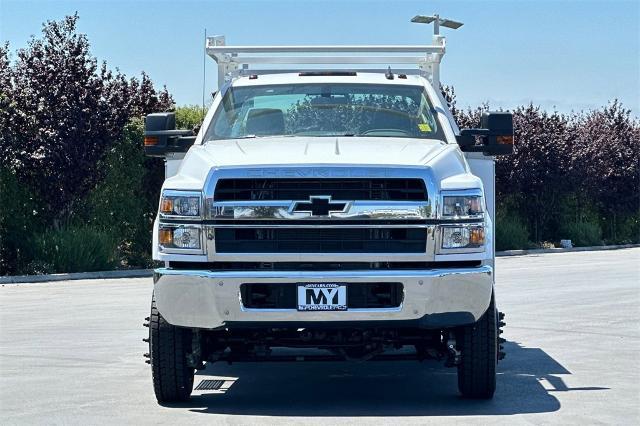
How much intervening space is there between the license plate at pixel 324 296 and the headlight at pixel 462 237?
2.39 feet

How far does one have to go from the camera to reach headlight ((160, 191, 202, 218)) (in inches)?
341

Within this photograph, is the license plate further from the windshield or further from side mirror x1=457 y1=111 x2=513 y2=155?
side mirror x1=457 y1=111 x2=513 y2=155

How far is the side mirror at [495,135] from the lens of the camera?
10250mm

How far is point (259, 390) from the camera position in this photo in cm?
999

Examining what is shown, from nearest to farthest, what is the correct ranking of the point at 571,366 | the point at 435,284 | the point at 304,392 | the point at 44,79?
the point at 435,284, the point at 304,392, the point at 571,366, the point at 44,79

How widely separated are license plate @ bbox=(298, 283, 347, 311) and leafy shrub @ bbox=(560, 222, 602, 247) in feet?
105

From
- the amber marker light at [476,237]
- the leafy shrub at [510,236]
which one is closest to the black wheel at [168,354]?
the amber marker light at [476,237]

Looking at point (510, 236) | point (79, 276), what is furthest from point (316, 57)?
point (510, 236)

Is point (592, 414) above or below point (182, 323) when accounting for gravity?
below

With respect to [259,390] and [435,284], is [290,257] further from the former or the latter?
[259,390]

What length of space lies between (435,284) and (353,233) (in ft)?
2.05

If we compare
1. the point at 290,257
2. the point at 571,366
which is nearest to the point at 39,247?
the point at 571,366

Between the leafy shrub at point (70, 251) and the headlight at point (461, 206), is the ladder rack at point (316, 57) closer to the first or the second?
the headlight at point (461, 206)

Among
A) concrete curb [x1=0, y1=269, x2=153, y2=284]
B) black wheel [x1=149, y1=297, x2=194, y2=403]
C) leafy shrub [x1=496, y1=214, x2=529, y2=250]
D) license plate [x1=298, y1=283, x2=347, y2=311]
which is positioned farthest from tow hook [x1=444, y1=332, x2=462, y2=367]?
leafy shrub [x1=496, y1=214, x2=529, y2=250]
